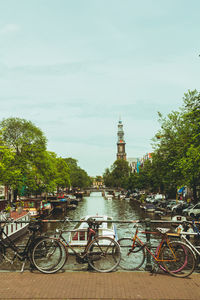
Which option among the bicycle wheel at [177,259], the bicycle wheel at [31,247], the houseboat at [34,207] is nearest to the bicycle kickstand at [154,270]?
the bicycle wheel at [177,259]

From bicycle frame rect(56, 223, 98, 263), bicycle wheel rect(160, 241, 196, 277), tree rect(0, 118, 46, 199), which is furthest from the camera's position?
tree rect(0, 118, 46, 199)

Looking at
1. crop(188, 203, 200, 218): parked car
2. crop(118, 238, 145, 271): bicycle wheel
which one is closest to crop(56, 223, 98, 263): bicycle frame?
crop(118, 238, 145, 271): bicycle wheel

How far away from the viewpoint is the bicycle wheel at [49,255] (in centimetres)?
699

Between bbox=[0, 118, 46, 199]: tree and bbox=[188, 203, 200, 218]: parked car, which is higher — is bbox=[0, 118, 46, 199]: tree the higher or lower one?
the higher one

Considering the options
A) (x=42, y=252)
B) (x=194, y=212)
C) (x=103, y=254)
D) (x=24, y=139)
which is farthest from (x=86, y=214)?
(x=103, y=254)

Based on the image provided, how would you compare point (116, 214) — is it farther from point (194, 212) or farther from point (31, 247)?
point (31, 247)

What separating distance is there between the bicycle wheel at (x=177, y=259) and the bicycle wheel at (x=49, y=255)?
7.79ft

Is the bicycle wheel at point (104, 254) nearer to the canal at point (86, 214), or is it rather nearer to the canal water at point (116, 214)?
the canal at point (86, 214)

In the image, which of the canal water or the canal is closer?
the canal

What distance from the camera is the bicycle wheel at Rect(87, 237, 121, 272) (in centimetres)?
704

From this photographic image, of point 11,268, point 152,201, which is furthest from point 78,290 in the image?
point 152,201

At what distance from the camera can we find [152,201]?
57.6 metres

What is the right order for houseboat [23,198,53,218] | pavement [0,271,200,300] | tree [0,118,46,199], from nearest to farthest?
pavement [0,271,200,300], houseboat [23,198,53,218], tree [0,118,46,199]

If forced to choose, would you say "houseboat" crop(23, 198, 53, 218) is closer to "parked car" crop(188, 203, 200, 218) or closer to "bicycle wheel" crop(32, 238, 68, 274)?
"parked car" crop(188, 203, 200, 218)
